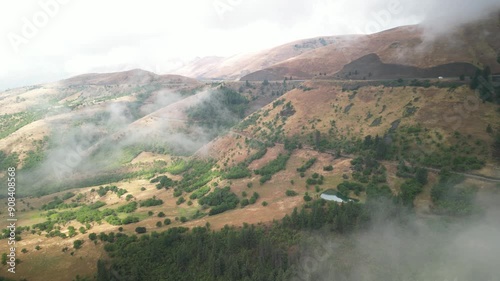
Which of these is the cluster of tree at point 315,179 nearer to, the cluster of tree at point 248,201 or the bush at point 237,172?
the cluster of tree at point 248,201

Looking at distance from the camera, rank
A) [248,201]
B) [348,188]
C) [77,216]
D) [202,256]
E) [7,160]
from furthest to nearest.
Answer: [7,160] < [77,216] < [248,201] < [348,188] < [202,256]

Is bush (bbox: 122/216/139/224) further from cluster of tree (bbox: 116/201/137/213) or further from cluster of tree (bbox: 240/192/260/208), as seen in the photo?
cluster of tree (bbox: 240/192/260/208)

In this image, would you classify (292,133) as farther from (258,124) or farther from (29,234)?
(29,234)

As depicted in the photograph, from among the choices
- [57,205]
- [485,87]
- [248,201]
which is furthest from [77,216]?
[485,87]

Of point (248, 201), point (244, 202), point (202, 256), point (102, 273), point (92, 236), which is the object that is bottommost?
point (202, 256)

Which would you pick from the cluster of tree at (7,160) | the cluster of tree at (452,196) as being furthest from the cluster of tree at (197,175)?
the cluster of tree at (7,160)

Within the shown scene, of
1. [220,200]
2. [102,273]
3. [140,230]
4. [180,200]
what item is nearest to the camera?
[102,273]

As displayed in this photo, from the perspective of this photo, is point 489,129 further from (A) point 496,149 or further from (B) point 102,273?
(B) point 102,273

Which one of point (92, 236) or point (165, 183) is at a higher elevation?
point (92, 236)
